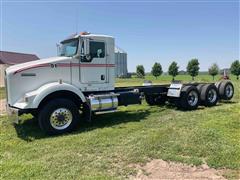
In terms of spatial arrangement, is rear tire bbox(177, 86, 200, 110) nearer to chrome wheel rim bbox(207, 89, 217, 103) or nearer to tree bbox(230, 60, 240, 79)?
chrome wheel rim bbox(207, 89, 217, 103)

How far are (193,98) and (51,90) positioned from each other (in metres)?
6.16

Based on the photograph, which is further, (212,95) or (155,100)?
(155,100)

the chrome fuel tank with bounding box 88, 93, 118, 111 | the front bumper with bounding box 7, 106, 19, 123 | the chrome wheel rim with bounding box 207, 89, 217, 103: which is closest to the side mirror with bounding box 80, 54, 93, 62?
the chrome fuel tank with bounding box 88, 93, 118, 111

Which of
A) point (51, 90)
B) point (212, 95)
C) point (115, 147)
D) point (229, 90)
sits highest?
point (51, 90)

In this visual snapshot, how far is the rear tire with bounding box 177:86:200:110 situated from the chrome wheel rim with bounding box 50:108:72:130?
4.93m

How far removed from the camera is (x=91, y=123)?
898 centimetres

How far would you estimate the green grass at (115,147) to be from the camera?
4.92 meters

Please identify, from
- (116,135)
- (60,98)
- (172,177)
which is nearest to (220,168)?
(172,177)

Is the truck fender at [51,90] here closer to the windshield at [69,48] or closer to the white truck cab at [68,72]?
the white truck cab at [68,72]

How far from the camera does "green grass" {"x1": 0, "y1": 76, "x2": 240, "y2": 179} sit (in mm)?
4922

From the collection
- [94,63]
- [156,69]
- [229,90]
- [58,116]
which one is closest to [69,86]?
[58,116]

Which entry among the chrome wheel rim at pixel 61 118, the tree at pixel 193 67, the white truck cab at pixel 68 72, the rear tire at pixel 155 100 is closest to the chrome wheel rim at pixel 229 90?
the rear tire at pixel 155 100

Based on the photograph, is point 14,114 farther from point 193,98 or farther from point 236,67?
point 236,67

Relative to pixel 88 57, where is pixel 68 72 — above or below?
A: below
